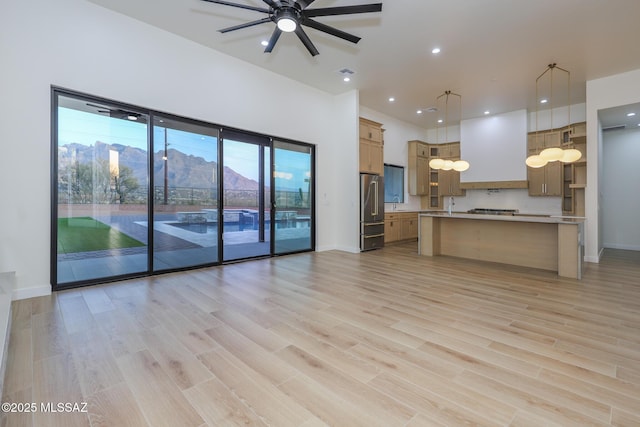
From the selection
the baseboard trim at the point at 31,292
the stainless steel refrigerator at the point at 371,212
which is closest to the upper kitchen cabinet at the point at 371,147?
the stainless steel refrigerator at the point at 371,212

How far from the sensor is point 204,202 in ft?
15.9

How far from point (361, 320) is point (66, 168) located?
4.04 metres

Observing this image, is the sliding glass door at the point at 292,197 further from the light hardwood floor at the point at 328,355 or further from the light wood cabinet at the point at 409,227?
the light wood cabinet at the point at 409,227

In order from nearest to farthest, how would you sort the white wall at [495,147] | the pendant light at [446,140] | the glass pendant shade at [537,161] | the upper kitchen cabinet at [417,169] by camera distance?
the glass pendant shade at [537,161] → the pendant light at [446,140] → the white wall at [495,147] → the upper kitchen cabinet at [417,169]

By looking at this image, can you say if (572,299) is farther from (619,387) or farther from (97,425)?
(97,425)

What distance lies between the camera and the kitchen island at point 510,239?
4.33 meters

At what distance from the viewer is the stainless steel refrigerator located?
6570mm

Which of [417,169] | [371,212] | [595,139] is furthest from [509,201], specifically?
[371,212]

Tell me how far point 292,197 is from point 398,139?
4.26 m

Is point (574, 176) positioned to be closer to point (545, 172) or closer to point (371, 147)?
point (545, 172)

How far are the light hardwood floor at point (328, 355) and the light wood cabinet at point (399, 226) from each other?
381cm

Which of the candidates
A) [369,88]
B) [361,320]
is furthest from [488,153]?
[361,320]

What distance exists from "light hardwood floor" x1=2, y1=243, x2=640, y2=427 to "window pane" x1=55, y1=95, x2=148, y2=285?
0.44 metres

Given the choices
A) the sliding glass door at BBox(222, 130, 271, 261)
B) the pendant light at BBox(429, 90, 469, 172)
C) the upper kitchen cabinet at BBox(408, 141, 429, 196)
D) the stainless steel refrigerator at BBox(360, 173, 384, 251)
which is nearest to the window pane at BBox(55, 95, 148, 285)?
the sliding glass door at BBox(222, 130, 271, 261)
